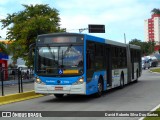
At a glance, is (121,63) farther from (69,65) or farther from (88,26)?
(88,26)

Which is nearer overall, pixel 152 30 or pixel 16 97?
pixel 16 97

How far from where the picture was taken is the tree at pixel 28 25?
35.2 meters

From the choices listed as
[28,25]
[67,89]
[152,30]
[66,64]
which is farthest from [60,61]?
[152,30]

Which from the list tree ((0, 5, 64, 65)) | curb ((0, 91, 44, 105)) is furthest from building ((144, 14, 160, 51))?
curb ((0, 91, 44, 105))

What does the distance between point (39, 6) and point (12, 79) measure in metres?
20.3

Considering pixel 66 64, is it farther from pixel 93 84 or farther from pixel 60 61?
pixel 93 84

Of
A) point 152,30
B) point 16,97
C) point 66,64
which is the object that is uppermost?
point 152,30

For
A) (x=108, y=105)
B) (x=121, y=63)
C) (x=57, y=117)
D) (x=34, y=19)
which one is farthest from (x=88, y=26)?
(x=57, y=117)

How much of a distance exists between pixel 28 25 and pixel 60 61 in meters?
19.2

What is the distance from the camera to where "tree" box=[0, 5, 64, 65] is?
116 feet

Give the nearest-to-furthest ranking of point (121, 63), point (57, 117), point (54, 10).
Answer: point (57, 117) → point (121, 63) → point (54, 10)

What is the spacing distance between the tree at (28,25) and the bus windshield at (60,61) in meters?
16.3

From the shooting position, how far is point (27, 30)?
116 ft

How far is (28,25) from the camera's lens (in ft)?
117
